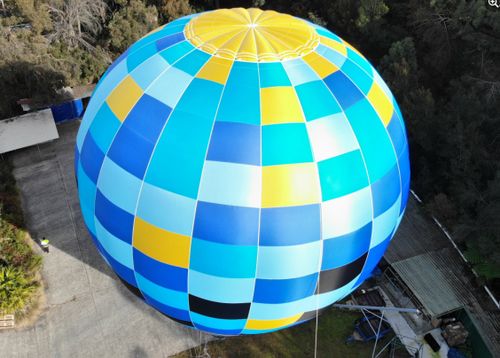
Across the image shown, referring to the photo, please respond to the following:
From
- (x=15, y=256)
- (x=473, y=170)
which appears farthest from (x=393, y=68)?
(x=15, y=256)

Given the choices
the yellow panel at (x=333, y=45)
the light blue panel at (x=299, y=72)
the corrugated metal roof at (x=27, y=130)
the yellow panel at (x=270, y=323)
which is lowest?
the yellow panel at (x=270, y=323)

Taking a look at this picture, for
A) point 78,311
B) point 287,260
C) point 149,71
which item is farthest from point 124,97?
point 78,311

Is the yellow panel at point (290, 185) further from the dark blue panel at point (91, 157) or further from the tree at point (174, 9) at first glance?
the tree at point (174, 9)

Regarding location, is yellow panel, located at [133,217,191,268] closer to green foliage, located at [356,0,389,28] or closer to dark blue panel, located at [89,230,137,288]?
dark blue panel, located at [89,230,137,288]

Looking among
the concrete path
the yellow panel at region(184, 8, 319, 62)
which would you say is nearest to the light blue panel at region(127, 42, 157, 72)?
the yellow panel at region(184, 8, 319, 62)

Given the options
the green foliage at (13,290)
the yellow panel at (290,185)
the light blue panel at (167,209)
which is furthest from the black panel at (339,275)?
the green foliage at (13,290)

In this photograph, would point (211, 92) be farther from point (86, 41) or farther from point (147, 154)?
point (86, 41)
